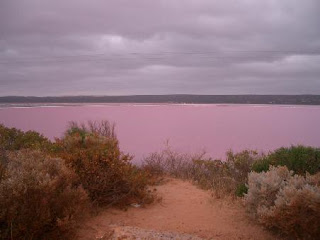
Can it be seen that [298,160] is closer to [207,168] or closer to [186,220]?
[186,220]

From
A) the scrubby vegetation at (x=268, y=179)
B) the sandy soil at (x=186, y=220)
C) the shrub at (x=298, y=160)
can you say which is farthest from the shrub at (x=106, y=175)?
the shrub at (x=298, y=160)

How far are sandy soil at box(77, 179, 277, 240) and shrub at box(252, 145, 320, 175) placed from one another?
1463 millimetres

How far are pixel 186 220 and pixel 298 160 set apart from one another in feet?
10.5

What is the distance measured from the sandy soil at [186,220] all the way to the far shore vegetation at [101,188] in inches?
11.7

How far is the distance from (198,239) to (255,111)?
2083 cm

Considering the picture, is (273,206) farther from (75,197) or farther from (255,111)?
(255,111)

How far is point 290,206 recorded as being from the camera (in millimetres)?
6426

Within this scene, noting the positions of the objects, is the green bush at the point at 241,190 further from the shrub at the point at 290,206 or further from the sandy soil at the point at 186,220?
the shrub at the point at 290,206

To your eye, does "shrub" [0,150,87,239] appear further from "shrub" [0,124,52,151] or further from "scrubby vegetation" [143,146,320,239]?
"shrub" [0,124,52,151]

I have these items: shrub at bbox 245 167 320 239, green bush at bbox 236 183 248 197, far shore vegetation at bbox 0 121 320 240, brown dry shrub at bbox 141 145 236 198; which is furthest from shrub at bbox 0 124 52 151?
shrub at bbox 245 167 320 239

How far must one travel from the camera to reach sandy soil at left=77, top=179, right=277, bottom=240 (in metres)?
7.04

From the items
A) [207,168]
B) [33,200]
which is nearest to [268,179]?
[33,200]

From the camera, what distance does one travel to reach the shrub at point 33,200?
590 centimetres

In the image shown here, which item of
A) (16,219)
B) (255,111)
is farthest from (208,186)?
(255,111)
